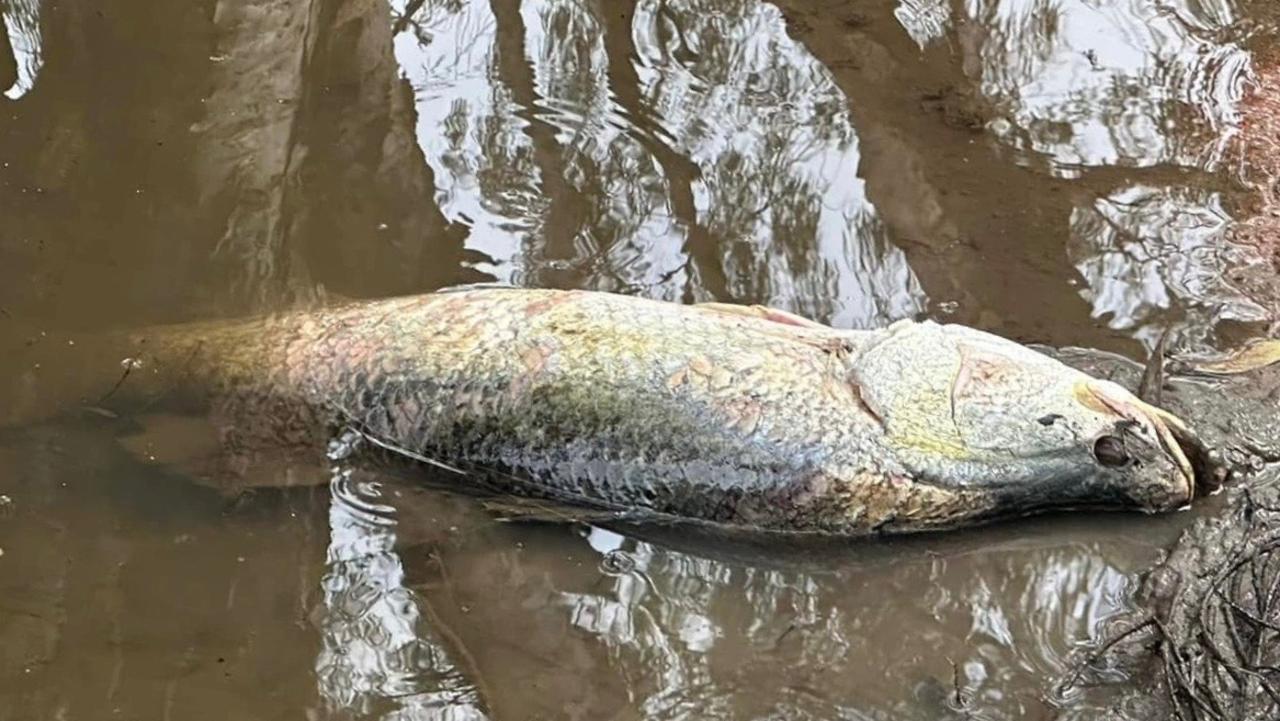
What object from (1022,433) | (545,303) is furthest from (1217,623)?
(545,303)

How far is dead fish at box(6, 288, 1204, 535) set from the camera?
4.44 metres

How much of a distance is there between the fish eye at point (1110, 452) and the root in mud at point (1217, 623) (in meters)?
0.40

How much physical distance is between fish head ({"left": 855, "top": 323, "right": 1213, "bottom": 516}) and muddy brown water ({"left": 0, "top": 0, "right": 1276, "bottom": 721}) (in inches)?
7.9

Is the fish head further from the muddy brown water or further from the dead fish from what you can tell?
the muddy brown water

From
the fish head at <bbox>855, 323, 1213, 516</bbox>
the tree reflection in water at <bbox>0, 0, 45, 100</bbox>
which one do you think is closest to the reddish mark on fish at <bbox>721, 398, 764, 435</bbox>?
the fish head at <bbox>855, 323, 1213, 516</bbox>

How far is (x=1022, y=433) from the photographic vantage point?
4.47m

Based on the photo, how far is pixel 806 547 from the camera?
4543 millimetres

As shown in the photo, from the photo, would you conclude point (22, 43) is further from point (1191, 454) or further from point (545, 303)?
point (1191, 454)

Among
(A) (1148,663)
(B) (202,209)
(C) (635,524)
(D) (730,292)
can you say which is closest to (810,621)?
(C) (635,524)

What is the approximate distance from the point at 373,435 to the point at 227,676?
1.02 m

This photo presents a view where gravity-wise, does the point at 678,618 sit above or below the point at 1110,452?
below

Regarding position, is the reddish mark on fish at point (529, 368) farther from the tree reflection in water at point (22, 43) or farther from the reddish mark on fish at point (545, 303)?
the tree reflection in water at point (22, 43)

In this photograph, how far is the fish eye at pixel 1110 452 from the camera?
446 centimetres

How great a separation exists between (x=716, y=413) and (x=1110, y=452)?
141 centimetres
